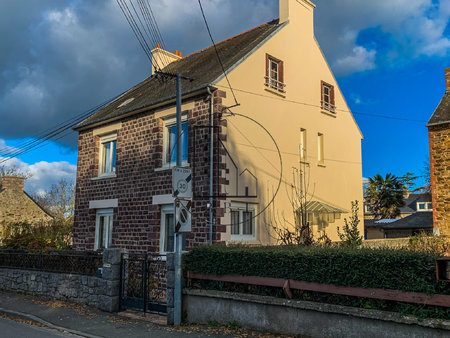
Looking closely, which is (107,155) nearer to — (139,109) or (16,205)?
(139,109)

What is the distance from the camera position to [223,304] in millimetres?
8195

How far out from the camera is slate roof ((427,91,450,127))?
16675 millimetres

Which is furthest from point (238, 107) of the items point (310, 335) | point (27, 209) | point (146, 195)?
point (27, 209)

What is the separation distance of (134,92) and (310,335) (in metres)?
13.7

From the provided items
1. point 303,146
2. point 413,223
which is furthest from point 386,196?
point 303,146

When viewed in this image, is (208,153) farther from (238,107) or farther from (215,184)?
(238,107)

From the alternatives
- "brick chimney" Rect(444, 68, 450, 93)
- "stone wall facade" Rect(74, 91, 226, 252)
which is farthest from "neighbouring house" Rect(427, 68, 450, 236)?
"stone wall facade" Rect(74, 91, 226, 252)

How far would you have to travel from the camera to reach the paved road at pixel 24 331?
8.18 m

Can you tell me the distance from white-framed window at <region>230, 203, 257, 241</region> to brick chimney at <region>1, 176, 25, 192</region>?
21.7m

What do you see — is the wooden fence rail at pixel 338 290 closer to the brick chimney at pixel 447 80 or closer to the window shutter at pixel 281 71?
the window shutter at pixel 281 71

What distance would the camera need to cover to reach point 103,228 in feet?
52.7

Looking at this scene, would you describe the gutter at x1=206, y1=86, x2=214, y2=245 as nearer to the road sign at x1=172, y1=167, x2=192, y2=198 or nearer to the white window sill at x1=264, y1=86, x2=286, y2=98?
the white window sill at x1=264, y1=86, x2=286, y2=98

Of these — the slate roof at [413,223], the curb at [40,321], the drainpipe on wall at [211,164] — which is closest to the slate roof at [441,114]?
the drainpipe on wall at [211,164]

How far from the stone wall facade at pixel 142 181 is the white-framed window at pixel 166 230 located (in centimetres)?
13
